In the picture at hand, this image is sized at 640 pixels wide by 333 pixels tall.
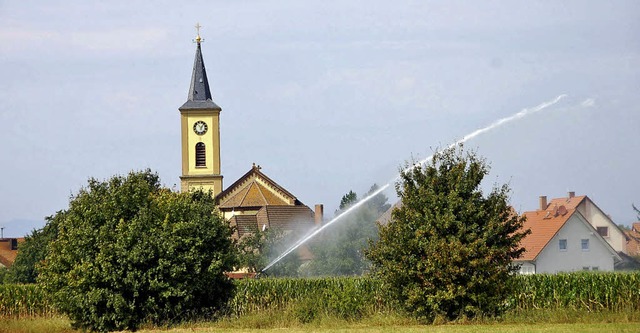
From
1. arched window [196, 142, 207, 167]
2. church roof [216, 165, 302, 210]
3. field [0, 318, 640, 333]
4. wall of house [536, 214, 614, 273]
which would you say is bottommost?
field [0, 318, 640, 333]

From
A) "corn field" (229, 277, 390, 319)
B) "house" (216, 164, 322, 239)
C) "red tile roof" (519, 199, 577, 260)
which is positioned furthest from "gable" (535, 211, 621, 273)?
"corn field" (229, 277, 390, 319)

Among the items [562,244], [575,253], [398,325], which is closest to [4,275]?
[562,244]

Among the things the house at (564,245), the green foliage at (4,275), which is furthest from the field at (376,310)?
the green foliage at (4,275)

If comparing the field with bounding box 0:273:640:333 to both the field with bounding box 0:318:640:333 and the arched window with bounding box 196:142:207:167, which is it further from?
the arched window with bounding box 196:142:207:167

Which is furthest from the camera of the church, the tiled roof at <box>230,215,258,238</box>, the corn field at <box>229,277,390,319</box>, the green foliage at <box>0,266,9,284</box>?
the church

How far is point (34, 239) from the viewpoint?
83250 mm

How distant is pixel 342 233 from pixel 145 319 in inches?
1675

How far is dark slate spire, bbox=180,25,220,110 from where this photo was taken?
110188mm

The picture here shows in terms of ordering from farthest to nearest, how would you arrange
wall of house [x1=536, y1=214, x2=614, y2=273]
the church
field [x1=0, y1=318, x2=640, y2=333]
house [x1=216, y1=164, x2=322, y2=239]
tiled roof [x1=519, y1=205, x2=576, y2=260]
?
1. the church
2. house [x1=216, y1=164, x2=322, y2=239]
3. wall of house [x1=536, y1=214, x2=614, y2=273]
4. tiled roof [x1=519, y1=205, x2=576, y2=260]
5. field [x1=0, y1=318, x2=640, y2=333]

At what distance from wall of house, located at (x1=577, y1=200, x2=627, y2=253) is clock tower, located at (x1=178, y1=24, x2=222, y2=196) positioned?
3662cm

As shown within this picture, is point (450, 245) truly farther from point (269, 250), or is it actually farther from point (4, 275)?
point (4, 275)

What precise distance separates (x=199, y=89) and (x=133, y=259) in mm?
77684

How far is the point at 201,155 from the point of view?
10894cm

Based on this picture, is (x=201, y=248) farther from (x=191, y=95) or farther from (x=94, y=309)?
(x=191, y=95)
